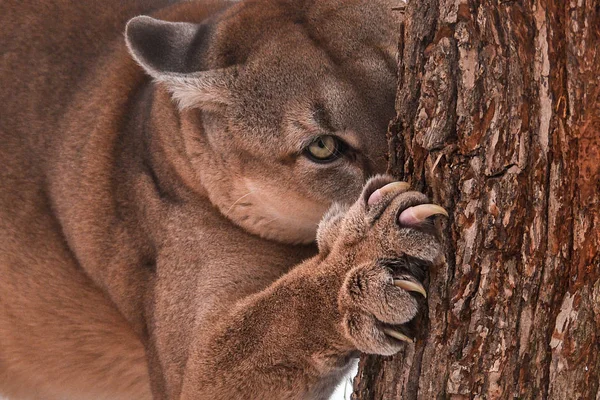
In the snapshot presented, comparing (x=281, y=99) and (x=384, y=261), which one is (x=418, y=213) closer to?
(x=384, y=261)

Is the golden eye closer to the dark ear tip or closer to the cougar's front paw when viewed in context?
the cougar's front paw

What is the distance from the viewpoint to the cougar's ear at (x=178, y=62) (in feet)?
11.9

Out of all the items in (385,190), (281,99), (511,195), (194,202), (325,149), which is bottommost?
(194,202)

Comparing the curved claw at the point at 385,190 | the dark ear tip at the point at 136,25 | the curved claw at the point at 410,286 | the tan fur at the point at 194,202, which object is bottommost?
the tan fur at the point at 194,202

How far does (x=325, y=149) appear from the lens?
3482mm

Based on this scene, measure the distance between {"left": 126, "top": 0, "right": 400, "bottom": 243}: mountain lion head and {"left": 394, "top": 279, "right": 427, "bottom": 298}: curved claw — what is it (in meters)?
0.78

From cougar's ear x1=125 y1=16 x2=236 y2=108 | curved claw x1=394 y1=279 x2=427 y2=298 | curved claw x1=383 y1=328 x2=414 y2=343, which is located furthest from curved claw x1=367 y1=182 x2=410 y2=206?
cougar's ear x1=125 y1=16 x2=236 y2=108

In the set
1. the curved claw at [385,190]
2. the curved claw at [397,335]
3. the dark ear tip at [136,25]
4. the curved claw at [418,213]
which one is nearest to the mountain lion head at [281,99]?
the dark ear tip at [136,25]

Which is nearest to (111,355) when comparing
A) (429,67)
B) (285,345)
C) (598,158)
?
(285,345)

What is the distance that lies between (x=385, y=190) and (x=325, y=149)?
0.79 m

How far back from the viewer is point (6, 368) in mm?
4594

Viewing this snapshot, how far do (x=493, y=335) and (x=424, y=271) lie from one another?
1.09 feet

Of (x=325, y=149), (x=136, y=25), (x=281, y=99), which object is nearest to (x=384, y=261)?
(x=325, y=149)

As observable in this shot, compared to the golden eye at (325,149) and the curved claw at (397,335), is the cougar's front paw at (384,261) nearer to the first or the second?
the curved claw at (397,335)
